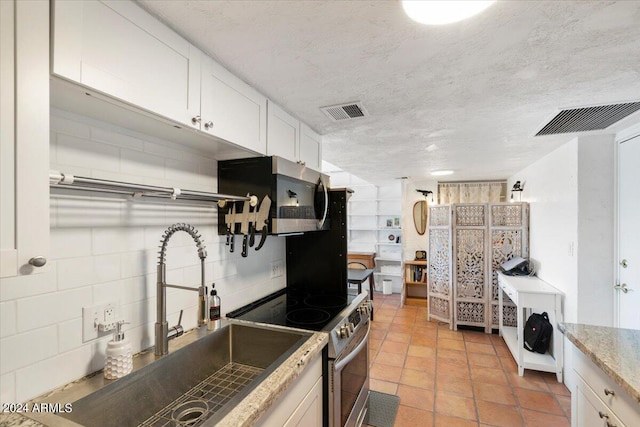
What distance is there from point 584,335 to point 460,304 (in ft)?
9.00

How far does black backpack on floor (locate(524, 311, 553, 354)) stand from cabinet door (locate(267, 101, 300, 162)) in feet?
9.40

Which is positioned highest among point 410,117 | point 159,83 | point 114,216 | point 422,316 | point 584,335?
point 410,117

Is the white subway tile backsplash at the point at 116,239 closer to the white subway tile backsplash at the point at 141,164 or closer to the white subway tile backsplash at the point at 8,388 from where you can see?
the white subway tile backsplash at the point at 141,164

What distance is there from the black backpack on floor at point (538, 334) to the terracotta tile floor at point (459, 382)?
0.77 ft

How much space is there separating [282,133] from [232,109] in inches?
18.4

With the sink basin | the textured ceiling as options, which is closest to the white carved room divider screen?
the textured ceiling

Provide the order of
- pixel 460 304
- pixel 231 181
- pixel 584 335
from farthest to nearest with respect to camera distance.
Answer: pixel 460 304 → pixel 231 181 → pixel 584 335

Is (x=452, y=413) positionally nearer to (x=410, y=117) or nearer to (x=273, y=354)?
(x=273, y=354)

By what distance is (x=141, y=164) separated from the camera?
1.30m

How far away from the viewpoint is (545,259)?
10.4 feet

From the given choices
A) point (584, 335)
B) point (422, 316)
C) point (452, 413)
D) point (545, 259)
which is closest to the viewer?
point (584, 335)

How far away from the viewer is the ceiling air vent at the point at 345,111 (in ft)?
5.90

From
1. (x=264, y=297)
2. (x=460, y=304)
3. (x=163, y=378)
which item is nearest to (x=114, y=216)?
(x=163, y=378)

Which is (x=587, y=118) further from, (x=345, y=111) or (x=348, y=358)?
(x=348, y=358)
